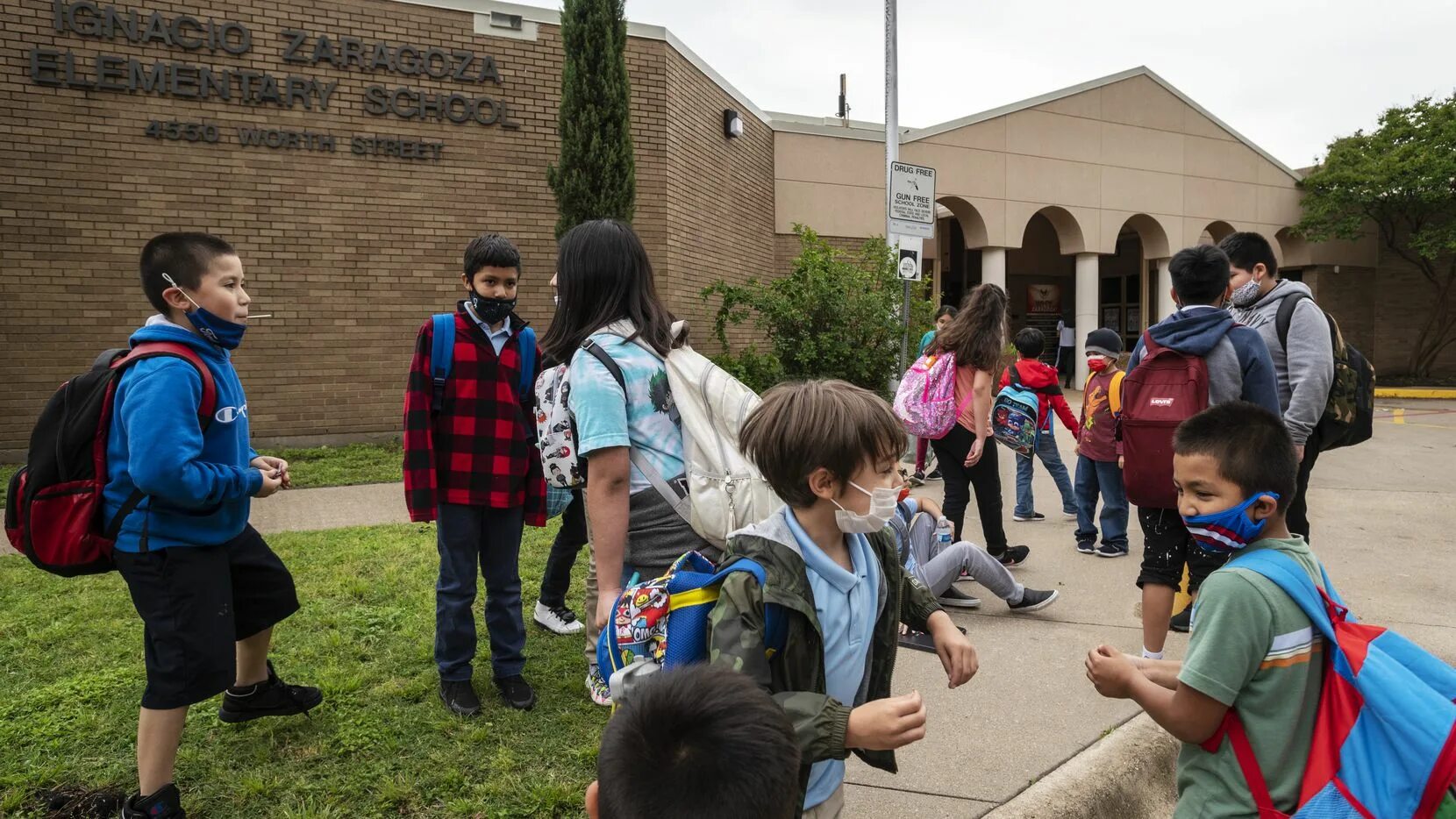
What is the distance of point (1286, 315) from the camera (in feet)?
14.4

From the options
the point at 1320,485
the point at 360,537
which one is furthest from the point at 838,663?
the point at 1320,485

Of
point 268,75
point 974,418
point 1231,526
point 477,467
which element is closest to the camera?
point 1231,526

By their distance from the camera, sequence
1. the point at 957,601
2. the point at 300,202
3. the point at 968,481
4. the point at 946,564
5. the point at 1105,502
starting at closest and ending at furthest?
1. the point at 946,564
2. the point at 957,601
3. the point at 968,481
4. the point at 1105,502
5. the point at 300,202

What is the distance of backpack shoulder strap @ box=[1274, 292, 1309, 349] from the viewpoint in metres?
4.38

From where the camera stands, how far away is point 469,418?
11.8 feet

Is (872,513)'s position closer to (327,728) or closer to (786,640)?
(786,640)

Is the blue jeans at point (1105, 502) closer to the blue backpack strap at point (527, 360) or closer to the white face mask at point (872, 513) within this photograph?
the blue backpack strap at point (527, 360)

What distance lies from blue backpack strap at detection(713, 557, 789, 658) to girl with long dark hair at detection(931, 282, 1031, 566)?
158 inches

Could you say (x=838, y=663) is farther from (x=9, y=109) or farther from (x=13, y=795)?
(x=9, y=109)

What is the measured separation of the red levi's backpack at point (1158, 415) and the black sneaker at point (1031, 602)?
1279 mm

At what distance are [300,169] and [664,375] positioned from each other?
10.1 m

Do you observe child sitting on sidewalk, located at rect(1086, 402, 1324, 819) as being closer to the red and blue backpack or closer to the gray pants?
the red and blue backpack

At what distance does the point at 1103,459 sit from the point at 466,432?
4494 millimetres

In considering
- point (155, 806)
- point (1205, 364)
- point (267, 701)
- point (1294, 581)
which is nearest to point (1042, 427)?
point (1205, 364)
